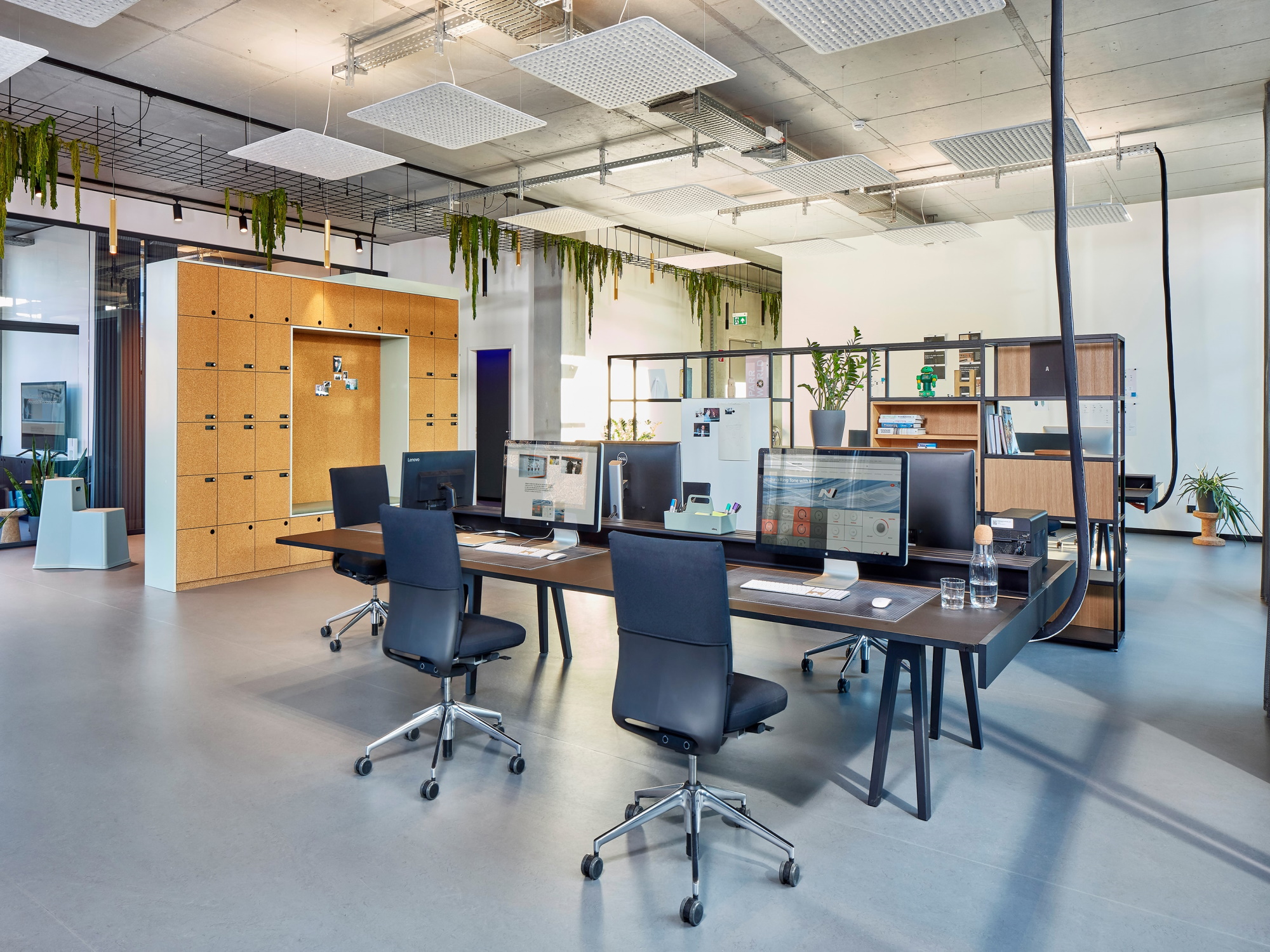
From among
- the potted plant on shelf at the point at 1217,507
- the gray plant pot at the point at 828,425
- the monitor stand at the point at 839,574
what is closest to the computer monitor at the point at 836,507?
the monitor stand at the point at 839,574

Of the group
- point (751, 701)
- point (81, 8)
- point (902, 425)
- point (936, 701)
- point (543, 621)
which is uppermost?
point (81, 8)

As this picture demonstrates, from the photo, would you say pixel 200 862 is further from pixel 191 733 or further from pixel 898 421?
pixel 898 421

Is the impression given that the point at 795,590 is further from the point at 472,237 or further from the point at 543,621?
the point at 472,237

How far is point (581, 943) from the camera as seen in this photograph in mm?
2254

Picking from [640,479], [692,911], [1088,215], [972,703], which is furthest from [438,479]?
[1088,215]

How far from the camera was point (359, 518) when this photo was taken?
18.2ft

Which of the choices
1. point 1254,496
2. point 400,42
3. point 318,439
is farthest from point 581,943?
point 1254,496

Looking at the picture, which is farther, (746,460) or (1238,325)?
(1238,325)

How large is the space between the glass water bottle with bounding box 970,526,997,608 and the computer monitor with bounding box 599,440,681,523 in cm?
187

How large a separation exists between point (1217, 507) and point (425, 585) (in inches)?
367

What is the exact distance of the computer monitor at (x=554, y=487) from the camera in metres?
4.11

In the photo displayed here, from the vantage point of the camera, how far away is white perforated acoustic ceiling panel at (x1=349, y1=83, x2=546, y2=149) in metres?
4.70

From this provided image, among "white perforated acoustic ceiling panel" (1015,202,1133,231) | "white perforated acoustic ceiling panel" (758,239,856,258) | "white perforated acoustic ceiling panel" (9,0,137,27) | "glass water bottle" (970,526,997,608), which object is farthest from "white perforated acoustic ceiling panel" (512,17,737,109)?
"white perforated acoustic ceiling panel" (758,239,856,258)

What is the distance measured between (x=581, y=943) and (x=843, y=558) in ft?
5.73
